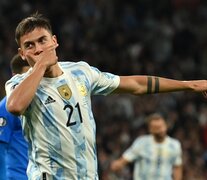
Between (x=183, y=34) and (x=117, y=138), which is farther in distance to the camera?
(x=183, y=34)

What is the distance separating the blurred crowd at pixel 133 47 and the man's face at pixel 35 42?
9897 millimetres

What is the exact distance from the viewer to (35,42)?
5.18m

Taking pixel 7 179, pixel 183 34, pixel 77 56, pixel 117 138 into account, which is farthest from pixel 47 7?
pixel 7 179

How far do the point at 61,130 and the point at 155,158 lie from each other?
6215 millimetres

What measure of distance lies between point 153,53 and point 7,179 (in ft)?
40.0

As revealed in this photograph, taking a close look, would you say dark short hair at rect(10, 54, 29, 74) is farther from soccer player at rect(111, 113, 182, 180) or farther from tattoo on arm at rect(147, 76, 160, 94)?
soccer player at rect(111, 113, 182, 180)

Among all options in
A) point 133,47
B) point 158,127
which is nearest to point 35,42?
A: point 158,127

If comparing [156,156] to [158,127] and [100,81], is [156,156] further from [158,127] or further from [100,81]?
[100,81]

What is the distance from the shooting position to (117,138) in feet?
49.3

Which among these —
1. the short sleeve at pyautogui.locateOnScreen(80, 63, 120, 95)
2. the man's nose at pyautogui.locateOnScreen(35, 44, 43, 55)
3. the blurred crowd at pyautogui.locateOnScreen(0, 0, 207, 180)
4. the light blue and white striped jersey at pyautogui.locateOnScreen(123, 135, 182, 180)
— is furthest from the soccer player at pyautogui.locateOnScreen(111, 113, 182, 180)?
the man's nose at pyautogui.locateOnScreen(35, 44, 43, 55)

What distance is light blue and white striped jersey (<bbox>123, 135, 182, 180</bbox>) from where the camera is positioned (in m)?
11.3

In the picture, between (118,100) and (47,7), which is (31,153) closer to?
(118,100)

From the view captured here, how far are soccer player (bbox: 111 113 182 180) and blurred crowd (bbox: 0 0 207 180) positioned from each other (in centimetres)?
358

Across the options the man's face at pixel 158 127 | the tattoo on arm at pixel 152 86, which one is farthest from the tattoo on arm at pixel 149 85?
the man's face at pixel 158 127
